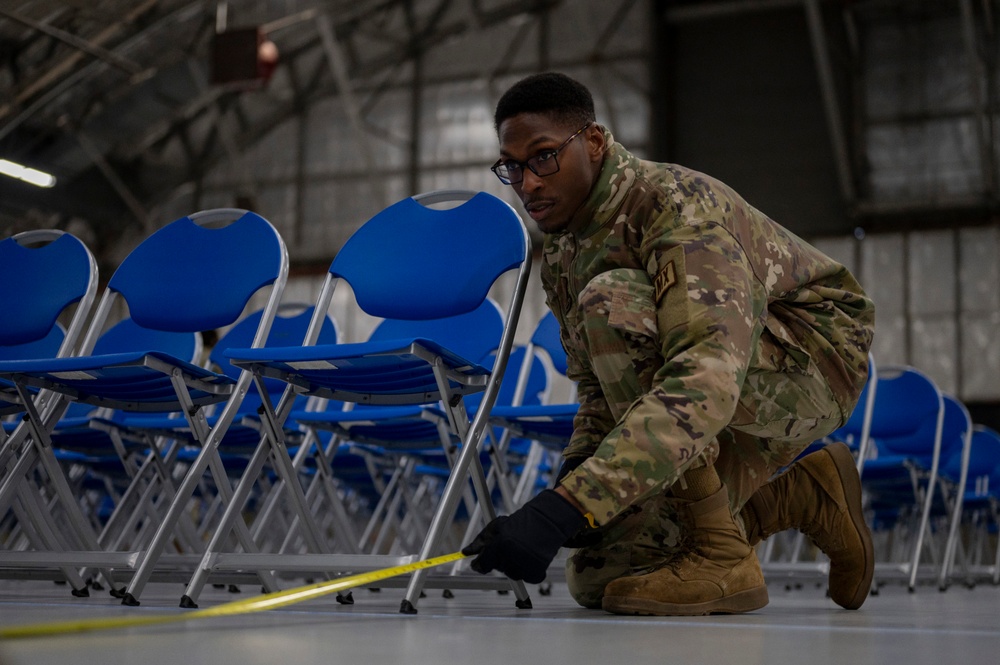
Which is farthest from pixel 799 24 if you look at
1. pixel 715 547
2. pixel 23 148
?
pixel 715 547

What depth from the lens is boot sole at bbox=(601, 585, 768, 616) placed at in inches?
74.2

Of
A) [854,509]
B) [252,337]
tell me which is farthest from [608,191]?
[252,337]

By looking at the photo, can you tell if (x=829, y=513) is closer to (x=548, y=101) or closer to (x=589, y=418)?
(x=589, y=418)

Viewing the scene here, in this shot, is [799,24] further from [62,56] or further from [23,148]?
[23,148]

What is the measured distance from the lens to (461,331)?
13.2 feet

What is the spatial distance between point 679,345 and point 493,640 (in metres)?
0.64

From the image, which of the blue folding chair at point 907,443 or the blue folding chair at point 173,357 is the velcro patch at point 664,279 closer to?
the blue folding chair at point 173,357

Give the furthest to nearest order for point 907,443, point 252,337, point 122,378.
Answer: point 907,443 < point 252,337 < point 122,378

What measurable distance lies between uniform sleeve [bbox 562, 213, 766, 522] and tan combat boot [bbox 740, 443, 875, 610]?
0.51 metres

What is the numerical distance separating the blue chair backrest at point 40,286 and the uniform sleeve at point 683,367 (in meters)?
1.94

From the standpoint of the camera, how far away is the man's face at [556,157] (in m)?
1.99

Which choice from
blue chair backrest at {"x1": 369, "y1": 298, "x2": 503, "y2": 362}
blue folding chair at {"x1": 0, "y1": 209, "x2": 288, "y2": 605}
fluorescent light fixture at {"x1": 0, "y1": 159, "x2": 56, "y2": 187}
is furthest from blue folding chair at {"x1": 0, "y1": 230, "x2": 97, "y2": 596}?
fluorescent light fixture at {"x1": 0, "y1": 159, "x2": 56, "y2": 187}

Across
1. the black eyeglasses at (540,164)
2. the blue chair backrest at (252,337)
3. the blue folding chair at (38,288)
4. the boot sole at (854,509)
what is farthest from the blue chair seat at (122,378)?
the blue chair backrest at (252,337)

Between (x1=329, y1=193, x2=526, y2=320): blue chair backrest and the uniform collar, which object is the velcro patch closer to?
the uniform collar
